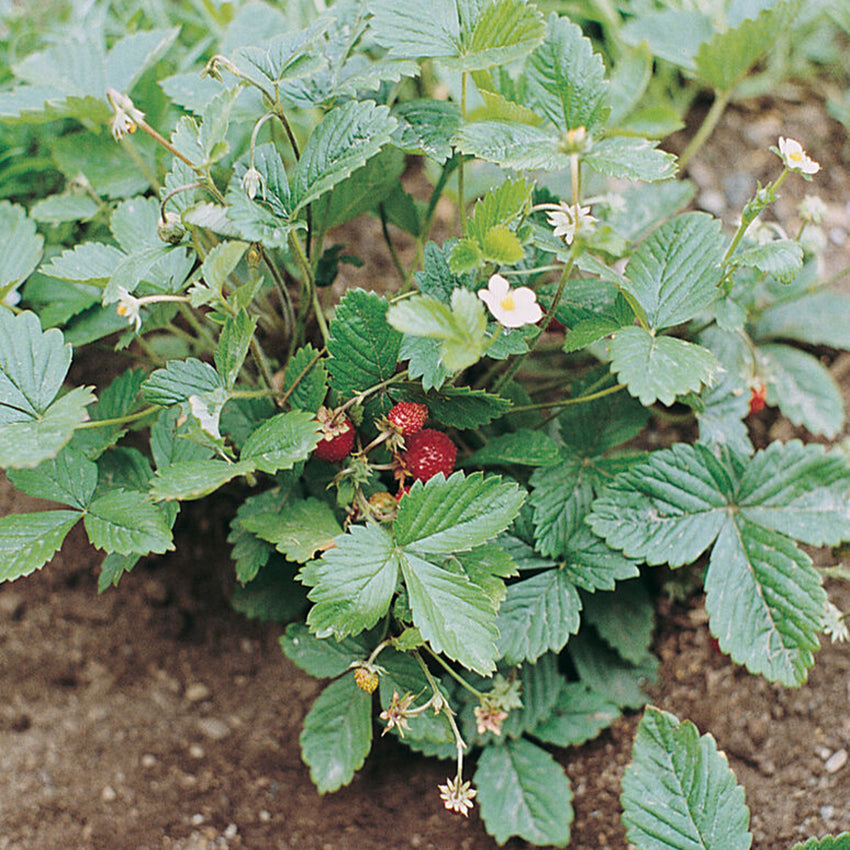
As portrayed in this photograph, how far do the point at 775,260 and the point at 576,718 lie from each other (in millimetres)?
724

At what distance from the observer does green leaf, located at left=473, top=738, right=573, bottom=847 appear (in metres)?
1.13

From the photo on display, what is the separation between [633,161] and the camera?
986 millimetres

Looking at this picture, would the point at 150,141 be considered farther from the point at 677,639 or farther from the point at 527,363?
the point at 677,639

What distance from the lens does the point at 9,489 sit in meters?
1.39

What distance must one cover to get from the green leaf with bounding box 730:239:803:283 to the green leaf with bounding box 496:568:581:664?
49cm

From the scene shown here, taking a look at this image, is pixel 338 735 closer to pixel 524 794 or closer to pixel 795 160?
pixel 524 794

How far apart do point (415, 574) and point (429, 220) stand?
0.66 meters

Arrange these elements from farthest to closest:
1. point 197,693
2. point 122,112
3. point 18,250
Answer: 1. point 197,693
2. point 18,250
3. point 122,112

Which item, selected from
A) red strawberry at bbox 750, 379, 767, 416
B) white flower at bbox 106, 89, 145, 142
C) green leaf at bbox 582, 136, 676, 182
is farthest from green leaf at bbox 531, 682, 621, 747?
white flower at bbox 106, 89, 145, 142

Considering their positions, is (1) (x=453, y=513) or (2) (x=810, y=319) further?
(2) (x=810, y=319)

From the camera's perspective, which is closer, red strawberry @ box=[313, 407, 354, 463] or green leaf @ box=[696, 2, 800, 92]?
red strawberry @ box=[313, 407, 354, 463]

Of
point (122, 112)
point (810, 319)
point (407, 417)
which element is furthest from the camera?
point (810, 319)

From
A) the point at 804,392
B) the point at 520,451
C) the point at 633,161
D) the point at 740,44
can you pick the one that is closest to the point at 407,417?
the point at 520,451

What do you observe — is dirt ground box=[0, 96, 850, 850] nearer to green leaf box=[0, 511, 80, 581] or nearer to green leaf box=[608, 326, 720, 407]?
green leaf box=[0, 511, 80, 581]
